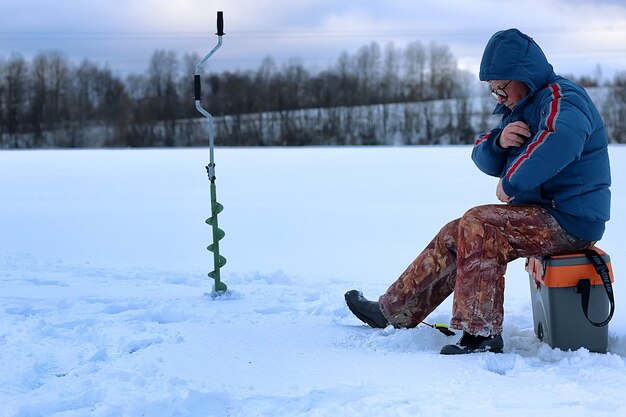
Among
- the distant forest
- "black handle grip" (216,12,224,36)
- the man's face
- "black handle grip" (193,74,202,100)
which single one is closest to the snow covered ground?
the man's face

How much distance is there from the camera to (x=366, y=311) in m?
3.66

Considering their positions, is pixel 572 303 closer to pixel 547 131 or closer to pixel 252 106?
pixel 547 131

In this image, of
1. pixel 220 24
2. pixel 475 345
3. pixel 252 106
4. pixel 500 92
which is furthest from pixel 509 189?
pixel 252 106

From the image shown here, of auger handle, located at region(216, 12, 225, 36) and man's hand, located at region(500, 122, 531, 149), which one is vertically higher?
auger handle, located at region(216, 12, 225, 36)

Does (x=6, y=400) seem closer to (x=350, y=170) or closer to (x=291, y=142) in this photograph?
(x=350, y=170)

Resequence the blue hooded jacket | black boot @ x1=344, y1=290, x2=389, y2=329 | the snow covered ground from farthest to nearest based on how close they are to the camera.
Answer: black boot @ x1=344, y1=290, x2=389, y2=329
the blue hooded jacket
the snow covered ground

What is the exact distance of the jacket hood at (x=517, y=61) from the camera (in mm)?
3072

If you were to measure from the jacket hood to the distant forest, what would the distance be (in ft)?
161

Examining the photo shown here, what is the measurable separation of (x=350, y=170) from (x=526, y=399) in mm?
13677

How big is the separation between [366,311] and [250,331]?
62cm

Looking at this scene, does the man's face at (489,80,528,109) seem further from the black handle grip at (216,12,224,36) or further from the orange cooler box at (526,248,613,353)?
the black handle grip at (216,12,224,36)

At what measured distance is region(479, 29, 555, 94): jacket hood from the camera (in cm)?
307

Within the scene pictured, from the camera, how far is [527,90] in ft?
10.5

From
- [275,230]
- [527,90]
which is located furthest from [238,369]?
[275,230]
